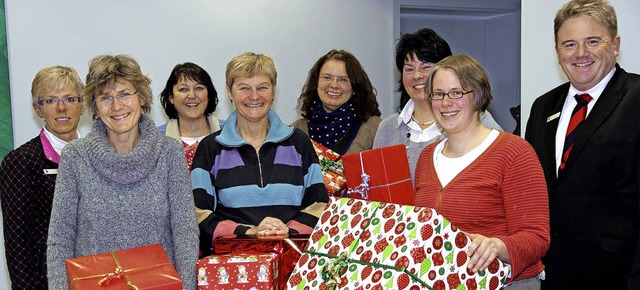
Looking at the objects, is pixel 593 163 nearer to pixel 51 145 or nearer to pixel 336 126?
pixel 336 126

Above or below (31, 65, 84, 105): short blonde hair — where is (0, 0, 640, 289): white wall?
above

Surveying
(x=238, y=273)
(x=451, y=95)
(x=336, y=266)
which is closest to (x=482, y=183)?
(x=451, y=95)

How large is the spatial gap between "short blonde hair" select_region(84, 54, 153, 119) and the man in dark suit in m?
1.58

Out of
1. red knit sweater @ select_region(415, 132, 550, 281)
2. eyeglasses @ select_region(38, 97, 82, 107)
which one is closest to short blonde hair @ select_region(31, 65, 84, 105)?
eyeglasses @ select_region(38, 97, 82, 107)

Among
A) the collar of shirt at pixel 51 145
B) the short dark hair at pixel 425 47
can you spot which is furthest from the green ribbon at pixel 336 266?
the collar of shirt at pixel 51 145

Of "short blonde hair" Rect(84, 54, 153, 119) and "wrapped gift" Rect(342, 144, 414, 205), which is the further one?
"wrapped gift" Rect(342, 144, 414, 205)

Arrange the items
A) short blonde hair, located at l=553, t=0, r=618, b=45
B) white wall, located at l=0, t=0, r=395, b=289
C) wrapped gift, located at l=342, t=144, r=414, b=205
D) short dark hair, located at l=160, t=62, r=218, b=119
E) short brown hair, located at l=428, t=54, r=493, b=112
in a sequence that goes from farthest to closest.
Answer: white wall, located at l=0, t=0, r=395, b=289
short dark hair, located at l=160, t=62, r=218, b=119
wrapped gift, located at l=342, t=144, r=414, b=205
short blonde hair, located at l=553, t=0, r=618, b=45
short brown hair, located at l=428, t=54, r=493, b=112

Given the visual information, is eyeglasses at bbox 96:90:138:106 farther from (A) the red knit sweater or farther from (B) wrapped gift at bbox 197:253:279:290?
(A) the red knit sweater

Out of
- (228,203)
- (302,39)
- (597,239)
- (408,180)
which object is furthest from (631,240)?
(302,39)

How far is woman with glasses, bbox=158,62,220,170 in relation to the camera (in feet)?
12.6

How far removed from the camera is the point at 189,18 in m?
5.23

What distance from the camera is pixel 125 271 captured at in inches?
83.5

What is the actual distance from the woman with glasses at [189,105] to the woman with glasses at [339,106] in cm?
53

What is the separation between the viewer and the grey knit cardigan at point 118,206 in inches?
94.5
